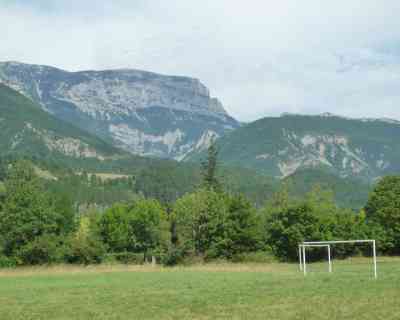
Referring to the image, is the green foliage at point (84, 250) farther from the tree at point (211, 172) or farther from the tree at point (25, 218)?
the tree at point (211, 172)

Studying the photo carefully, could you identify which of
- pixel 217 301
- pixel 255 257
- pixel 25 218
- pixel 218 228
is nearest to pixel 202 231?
pixel 218 228

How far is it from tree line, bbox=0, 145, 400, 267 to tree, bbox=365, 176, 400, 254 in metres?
0.13

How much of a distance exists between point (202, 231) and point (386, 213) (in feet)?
86.1

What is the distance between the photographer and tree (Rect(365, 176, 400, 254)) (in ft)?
253

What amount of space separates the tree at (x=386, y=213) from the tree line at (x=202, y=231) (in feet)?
0.43

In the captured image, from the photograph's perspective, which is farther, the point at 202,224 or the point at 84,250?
the point at 202,224

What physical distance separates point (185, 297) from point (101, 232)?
5637cm

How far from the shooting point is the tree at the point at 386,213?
7700cm

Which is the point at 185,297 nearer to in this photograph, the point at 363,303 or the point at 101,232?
the point at 363,303

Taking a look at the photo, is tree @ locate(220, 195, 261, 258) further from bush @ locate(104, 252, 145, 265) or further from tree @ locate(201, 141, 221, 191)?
tree @ locate(201, 141, 221, 191)

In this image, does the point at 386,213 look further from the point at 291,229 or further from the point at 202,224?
the point at 202,224

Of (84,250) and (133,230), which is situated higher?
(133,230)

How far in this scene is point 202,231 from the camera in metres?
71.9

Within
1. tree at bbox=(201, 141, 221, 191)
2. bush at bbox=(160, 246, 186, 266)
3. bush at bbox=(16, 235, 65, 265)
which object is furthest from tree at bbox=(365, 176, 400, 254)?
bush at bbox=(16, 235, 65, 265)
